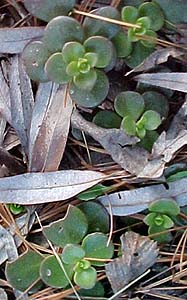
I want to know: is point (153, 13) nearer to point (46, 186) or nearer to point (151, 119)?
point (151, 119)

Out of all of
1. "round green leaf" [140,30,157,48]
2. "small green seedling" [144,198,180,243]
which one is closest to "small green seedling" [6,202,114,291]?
"small green seedling" [144,198,180,243]

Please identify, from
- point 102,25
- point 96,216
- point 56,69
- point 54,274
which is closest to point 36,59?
point 56,69

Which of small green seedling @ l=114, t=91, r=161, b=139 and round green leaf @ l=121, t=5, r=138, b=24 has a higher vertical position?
round green leaf @ l=121, t=5, r=138, b=24

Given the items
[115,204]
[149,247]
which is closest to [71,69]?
[115,204]

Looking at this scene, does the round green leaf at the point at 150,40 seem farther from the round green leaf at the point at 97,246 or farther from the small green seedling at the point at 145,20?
the round green leaf at the point at 97,246

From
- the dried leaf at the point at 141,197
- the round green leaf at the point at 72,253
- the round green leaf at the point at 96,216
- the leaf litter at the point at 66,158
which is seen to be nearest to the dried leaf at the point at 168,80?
the leaf litter at the point at 66,158

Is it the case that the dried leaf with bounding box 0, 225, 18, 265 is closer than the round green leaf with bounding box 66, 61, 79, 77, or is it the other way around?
the round green leaf with bounding box 66, 61, 79, 77

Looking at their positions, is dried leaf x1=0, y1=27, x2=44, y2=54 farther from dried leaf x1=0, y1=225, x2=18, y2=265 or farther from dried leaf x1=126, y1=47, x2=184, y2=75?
dried leaf x1=0, y1=225, x2=18, y2=265

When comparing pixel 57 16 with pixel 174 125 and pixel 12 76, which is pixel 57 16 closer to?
pixel 12 76
